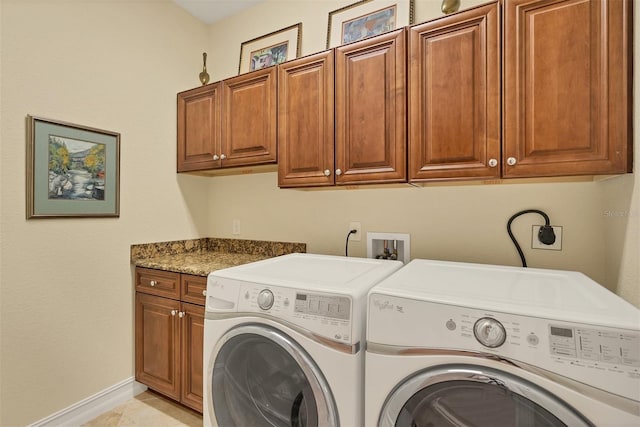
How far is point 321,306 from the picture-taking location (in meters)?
1.06

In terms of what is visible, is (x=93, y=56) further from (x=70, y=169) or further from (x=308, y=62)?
(x=308, y=62)

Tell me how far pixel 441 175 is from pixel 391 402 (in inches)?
36.8

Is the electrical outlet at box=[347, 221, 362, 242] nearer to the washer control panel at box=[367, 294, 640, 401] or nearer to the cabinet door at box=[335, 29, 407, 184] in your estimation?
the cabinet door at box=[335, 29, 407, 184]

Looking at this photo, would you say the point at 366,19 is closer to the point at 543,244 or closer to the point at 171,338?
the point at 543,244

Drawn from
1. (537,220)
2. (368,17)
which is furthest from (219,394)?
(368,17)

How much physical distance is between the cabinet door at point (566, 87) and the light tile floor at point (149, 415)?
2.17 metres

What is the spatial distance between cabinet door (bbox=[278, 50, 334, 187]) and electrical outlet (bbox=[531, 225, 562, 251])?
103 centimetres

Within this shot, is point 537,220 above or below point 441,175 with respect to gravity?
below

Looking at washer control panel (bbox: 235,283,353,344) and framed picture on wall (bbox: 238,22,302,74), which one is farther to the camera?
framed picture on wall (bbox: 238,22,302,74)

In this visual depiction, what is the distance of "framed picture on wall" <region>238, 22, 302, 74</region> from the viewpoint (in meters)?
2.15

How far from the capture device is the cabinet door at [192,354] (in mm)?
1741

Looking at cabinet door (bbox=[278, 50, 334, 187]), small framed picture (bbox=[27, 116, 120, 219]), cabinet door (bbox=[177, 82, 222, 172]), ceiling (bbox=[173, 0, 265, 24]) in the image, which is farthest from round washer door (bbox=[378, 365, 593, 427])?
ceiling (bbox=[173, 0, 265, 24])

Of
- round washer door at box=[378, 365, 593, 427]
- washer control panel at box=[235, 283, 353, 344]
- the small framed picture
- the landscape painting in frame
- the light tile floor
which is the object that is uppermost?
the landscape painting in frame

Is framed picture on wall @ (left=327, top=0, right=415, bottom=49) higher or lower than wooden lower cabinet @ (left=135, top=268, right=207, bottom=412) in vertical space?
higher
